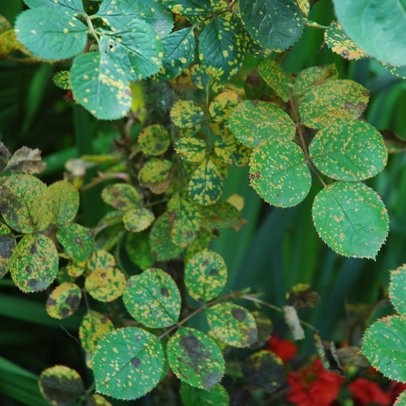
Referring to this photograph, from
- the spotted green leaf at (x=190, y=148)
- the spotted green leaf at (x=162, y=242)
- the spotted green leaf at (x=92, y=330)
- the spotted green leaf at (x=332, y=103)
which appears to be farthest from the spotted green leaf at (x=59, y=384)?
the spotted green leaf at (x=332, y=103)

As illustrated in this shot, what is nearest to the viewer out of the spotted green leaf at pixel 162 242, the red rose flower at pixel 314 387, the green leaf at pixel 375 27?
the green leaf at pixel 375 27

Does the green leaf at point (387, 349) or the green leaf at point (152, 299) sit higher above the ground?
the green leaf at point (387, 349)

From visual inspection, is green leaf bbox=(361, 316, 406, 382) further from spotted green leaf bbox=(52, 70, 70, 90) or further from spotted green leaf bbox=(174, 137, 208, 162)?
spotted green leaf bbox=(52, 70, 70, 90)

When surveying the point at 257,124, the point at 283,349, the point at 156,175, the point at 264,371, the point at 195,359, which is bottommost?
the point at 283,349

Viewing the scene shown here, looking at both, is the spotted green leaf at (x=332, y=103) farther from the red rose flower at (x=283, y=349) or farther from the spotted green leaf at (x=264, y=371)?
the red rose flower at (x=283, y=349)

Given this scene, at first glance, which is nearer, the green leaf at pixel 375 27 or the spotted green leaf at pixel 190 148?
the green leaf at pixel 375 27

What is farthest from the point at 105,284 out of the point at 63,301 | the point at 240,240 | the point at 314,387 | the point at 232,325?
the point at 240,240

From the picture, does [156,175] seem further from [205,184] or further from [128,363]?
[128,363]

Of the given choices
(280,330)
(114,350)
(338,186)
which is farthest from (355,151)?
(280,330)
